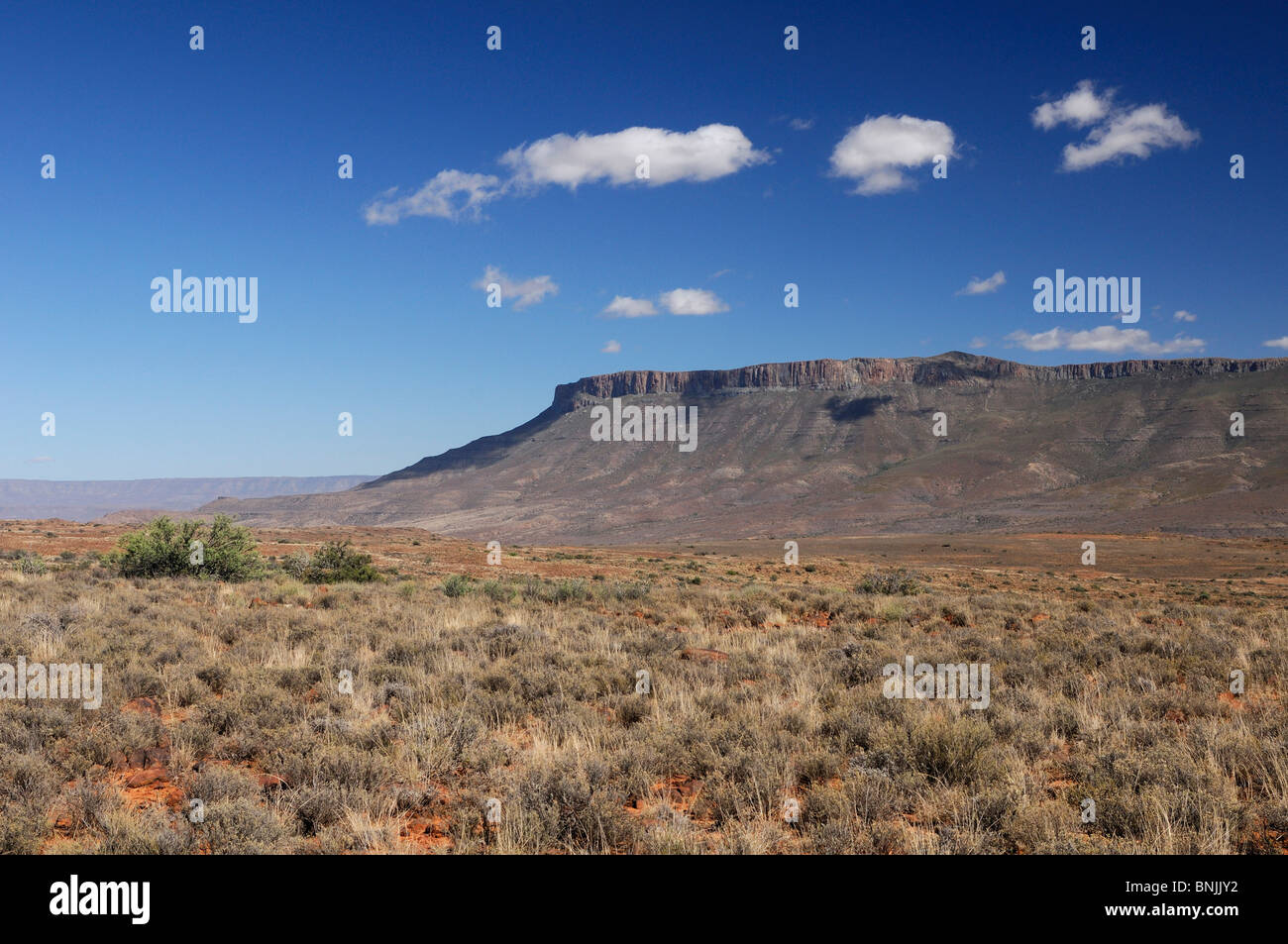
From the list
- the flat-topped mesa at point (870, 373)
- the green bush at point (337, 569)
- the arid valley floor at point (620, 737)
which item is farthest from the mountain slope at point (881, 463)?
the arid valley floor at point (620, 737)

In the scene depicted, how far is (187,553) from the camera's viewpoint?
20156 millimetres

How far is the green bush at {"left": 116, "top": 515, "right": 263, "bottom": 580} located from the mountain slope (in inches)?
3387

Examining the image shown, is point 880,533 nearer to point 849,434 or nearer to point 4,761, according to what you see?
point 849,434

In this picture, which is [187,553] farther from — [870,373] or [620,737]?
[870,373]

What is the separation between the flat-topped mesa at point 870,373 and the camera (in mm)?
140425

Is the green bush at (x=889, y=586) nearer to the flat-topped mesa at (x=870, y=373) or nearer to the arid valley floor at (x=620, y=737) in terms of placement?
the arid valley floor at (x=620, y=737)

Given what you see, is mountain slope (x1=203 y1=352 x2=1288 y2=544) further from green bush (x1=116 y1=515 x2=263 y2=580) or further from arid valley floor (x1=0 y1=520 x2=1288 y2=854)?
arid valley floor (x1=0 y1=520 x2=1288 y2=854)

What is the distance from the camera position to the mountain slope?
10250 centimetres

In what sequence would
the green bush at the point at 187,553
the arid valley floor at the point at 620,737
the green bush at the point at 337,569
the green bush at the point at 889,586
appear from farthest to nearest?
the green bush at the point at 889,586, the green bush at the point at 337,569, the green bush at the point at 187,553, the arid valley floor at the point at 620,737

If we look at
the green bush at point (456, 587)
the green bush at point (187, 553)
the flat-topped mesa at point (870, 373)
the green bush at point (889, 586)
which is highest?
the flat-topped mesa at point (870, 373)

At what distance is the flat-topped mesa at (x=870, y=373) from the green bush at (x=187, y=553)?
6288 inches

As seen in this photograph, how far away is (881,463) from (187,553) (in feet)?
439

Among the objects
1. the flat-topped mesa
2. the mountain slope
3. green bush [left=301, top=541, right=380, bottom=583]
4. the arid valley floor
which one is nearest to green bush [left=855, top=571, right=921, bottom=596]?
the arid valley floor
